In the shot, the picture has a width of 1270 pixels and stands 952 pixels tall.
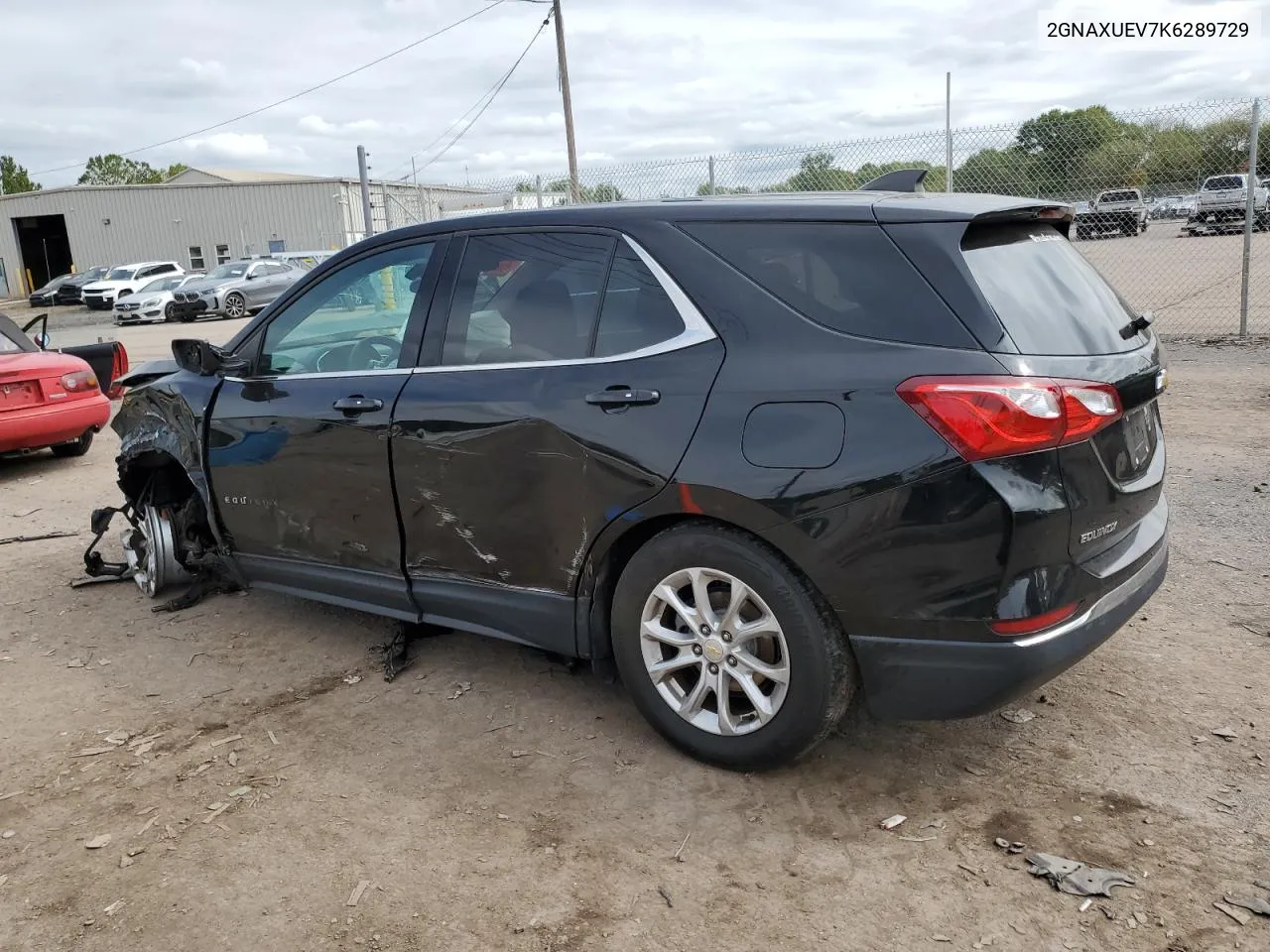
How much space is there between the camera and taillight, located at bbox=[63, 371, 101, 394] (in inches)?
331

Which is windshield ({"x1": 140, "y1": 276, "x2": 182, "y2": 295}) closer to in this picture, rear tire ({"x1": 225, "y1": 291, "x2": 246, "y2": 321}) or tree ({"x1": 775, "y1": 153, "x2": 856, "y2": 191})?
rear tire ({"x1": 225, "y1": 291, "x2": 246, "y2": 321})

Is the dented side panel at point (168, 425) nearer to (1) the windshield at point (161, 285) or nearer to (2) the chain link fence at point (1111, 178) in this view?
(2) the chain link fence at point (1111, 178)

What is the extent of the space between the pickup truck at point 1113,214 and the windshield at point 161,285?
27.2m

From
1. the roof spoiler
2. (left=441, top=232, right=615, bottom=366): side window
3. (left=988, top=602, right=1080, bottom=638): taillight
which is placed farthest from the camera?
the roof spoiler

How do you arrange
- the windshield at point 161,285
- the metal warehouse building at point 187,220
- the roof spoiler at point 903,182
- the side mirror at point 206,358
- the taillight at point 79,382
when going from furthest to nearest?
the metal warehouse building at point 187,220 → the windshield at point 161,285 → the taillight at point 79,382 → the side mirror at point 206,358 → the roof spoiler at point 903,182

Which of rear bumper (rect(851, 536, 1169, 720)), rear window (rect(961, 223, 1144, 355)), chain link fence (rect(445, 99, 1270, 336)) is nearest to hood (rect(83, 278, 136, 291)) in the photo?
chain link fence (rect(445, 99, 1270, 336))

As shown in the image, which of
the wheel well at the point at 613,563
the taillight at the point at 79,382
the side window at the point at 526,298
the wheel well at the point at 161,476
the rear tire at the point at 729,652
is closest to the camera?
the rear tire at the point at 729,652

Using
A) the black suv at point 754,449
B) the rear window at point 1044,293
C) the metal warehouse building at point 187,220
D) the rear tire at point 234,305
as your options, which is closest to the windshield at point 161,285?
the rear tire at point 234,305

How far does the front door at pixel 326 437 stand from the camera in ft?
12.9

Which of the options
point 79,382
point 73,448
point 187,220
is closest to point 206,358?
point 79,382

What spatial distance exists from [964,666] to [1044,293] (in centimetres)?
112

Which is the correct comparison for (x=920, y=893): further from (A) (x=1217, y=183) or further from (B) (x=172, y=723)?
(A) (x=1217, y=183)

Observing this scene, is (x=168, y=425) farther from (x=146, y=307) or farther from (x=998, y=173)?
(x=146, y=307)

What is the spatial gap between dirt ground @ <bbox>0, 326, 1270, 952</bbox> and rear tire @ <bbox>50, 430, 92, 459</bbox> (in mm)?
5096
